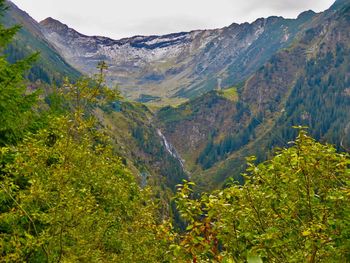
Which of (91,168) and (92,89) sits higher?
(92,89)

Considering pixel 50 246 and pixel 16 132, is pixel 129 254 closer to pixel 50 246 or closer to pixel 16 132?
pixel 50 246

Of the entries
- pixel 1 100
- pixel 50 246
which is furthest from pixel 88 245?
pixel 1 100

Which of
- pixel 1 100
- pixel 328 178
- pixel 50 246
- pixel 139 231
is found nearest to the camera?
pixel 328 178

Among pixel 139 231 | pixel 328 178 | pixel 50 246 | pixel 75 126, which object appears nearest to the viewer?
pixel 328 178

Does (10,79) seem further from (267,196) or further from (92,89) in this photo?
(267,196)

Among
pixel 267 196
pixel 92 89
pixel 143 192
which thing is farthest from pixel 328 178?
pixel 143 192


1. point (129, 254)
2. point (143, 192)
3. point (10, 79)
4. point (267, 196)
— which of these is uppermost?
point (10, 79)

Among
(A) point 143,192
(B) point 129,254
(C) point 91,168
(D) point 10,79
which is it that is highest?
(D) point 10,79

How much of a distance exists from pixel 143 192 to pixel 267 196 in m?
13.8

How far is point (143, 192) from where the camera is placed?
2239cm

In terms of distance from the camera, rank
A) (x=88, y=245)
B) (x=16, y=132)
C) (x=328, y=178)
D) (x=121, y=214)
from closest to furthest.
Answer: (x=328, y=178) < (x=88, y=245) < (x=121, y=214) < (x=16, y=132)

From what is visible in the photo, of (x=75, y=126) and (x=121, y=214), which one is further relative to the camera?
(x=121, y=214)

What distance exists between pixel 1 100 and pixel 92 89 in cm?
1313

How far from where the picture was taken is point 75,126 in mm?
13820
